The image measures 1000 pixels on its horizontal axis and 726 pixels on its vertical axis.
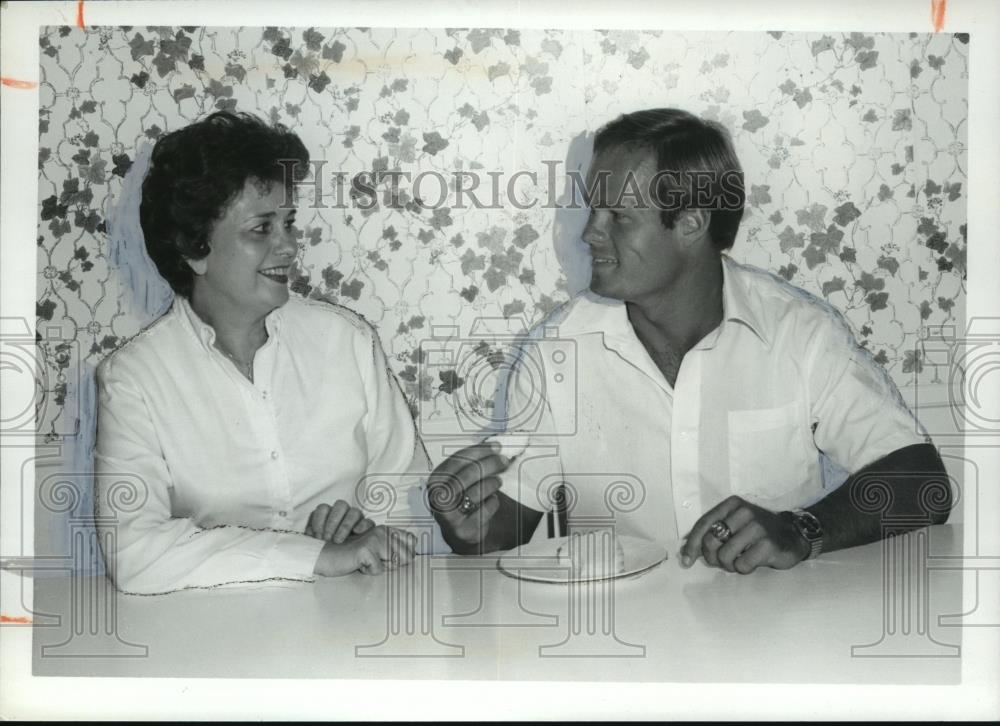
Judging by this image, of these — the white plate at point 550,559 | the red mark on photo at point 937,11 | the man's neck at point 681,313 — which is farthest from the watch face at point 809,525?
the red mark on photo at point 937,11

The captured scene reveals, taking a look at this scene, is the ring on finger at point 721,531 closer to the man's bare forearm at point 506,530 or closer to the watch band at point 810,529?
the watch band at point 810,529

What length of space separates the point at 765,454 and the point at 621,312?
483 mm

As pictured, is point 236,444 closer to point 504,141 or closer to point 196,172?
point 196,172

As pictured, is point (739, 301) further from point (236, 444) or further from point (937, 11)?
point (236, 444)

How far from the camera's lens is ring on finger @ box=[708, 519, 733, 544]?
260 centimetres

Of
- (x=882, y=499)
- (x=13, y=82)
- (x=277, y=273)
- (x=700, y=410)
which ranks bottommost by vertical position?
(x=882, y=499)

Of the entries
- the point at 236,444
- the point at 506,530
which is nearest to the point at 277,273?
the point at 236,444

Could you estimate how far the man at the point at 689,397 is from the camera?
2607mm

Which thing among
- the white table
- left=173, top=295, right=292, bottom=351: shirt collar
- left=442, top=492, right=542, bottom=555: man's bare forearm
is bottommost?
the white table

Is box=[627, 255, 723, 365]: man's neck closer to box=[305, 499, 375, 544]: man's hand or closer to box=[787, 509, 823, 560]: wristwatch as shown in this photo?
box=[787, 509, 823, 560]: wristwatch

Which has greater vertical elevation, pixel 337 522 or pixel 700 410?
pixel 700 410

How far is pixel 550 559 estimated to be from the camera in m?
2.61

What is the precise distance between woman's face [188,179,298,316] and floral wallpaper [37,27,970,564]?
49 millimetres

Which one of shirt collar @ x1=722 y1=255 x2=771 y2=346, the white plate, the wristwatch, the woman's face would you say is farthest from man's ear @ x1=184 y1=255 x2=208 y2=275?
the wristwatch
